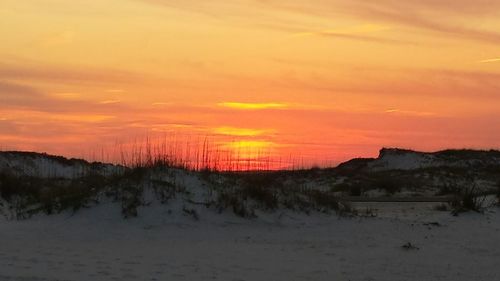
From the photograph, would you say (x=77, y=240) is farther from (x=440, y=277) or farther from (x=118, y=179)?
(x=440, y=277)

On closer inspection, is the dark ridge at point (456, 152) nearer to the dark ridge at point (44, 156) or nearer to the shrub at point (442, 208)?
the dark ridge at point (44, 156)

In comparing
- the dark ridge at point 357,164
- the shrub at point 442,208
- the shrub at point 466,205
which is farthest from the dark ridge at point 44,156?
the shrub at point 466,205

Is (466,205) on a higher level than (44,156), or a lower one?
lower

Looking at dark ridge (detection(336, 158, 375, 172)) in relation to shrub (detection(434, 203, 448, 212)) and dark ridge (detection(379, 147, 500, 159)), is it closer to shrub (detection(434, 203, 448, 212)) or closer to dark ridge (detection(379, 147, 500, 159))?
dark ridge (detection(379, 147, 500, 159))

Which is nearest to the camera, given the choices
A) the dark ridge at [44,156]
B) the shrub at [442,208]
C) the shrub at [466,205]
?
the shrub at [466,205]

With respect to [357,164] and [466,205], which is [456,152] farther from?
[466,205]

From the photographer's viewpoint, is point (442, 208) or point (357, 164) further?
point (357, 164)

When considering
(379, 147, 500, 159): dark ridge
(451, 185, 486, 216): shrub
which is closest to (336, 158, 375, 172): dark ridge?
(379, 147, 500, 159): dark ridge

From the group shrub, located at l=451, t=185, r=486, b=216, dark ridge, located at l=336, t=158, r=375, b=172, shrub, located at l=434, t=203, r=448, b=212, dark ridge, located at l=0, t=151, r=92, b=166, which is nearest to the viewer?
shrub, located at l=451, t=185, r=486, b=216

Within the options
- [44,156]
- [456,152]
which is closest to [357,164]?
[456,152]

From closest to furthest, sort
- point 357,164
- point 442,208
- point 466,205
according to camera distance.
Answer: point 466,205
point 442,208
point 357,164

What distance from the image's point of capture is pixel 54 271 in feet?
36.4

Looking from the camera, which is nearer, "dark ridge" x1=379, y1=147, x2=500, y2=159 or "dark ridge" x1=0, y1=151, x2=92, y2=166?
"dark ridge" x1=0, y1=151, x2=92, y2=166

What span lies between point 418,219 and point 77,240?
1078 centimetres
